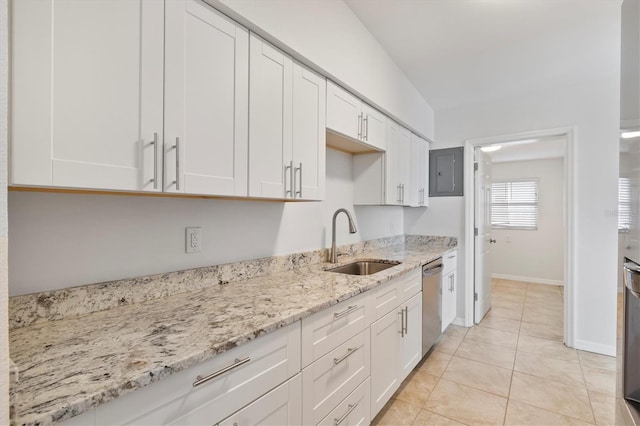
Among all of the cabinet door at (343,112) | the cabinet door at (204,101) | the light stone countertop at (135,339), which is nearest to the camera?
the light stone countertop at (135,339)

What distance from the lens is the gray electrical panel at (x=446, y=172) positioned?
3602 mm

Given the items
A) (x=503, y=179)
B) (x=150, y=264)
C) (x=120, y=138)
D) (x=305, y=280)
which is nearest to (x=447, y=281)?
(x=305, y=280)

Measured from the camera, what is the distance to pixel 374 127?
97.1 inches

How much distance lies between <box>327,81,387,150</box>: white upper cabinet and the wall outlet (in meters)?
1.02

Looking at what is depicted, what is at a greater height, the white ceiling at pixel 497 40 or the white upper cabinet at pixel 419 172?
the white ceiling at pixel 497 40

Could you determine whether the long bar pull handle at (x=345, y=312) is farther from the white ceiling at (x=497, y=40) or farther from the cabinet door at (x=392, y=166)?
the white ceiling at (x=497, y=40)

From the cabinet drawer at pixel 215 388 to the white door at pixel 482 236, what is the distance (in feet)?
A: 10.3

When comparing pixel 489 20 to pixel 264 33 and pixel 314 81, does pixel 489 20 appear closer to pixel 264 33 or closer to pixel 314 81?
pixel 314 81

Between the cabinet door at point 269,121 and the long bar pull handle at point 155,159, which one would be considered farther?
the cabinet door at point 269,121

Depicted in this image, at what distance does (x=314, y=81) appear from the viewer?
1.78m

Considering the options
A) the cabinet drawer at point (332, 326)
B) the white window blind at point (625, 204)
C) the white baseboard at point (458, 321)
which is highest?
the white window blind at point (625, 204)

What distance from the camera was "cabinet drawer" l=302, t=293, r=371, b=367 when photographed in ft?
4.11

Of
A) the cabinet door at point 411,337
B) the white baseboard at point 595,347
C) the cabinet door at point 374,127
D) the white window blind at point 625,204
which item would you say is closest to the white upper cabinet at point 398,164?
the cabinet door at point 374,127

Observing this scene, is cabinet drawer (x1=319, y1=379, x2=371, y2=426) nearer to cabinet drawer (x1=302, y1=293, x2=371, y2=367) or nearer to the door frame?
cabinet drawer (x1=302, y1=293, x2=371, y2=367)
